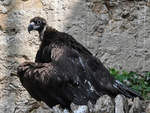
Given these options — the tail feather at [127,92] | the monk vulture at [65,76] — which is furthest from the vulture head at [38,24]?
the tail feather at [127,92]

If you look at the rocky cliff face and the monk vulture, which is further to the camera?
the rocky cliff face

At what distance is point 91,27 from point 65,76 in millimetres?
1371

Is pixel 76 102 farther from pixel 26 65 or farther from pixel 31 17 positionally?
pixel 31 17

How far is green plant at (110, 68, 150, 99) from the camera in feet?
19.8

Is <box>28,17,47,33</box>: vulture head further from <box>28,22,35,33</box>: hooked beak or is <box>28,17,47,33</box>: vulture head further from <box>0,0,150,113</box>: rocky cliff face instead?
<box>0,0,150,113</box>: rocky cliff face

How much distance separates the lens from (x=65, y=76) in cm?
510

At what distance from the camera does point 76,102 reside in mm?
5000

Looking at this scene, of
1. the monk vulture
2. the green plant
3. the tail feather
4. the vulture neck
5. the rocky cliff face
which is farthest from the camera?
the rocky cliff face

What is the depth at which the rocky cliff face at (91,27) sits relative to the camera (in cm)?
623

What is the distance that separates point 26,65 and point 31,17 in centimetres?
118

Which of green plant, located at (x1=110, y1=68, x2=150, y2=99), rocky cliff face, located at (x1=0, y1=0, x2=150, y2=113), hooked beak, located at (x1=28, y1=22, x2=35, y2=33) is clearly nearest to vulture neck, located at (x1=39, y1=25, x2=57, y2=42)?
hooked beak, located at (x1=28, y1=22, x2=35, y2=33)

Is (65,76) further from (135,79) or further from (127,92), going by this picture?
(135,79)

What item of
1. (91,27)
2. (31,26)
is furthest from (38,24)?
(91,27)

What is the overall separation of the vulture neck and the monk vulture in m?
0.04
